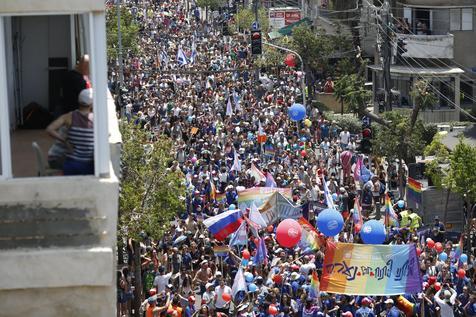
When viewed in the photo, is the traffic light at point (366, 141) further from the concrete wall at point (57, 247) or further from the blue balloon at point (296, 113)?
the concrete wall at point (57, 247)

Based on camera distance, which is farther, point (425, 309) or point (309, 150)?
point (309, 150)

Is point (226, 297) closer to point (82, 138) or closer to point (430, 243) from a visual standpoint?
point (430, 243)

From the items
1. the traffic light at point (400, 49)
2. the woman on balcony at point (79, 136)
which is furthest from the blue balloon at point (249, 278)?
the traffic light at point (400, 49)

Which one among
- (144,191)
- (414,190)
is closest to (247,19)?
(414,190)

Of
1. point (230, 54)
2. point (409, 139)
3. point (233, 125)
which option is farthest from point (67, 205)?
point (230, 54)

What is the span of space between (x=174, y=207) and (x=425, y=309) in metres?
5.93

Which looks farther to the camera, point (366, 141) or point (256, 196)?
point (366, 141)

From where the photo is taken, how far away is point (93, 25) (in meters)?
5.93

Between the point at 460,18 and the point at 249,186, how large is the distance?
2246 cm

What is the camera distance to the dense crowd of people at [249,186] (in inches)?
810

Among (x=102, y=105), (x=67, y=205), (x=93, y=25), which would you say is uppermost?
(x=93, y=25)

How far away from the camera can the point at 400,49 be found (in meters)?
47.9

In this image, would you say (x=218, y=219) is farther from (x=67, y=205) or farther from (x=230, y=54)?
(x=230, y=54)

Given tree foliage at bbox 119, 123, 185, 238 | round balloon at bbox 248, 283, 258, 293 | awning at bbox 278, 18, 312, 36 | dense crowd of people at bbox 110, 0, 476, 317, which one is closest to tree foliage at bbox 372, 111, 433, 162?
dense crowd of people at bbox 110, 0, 476, 317
